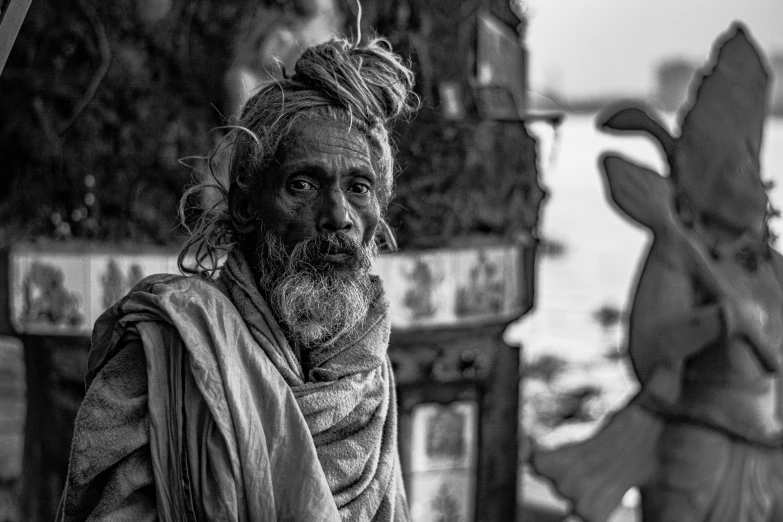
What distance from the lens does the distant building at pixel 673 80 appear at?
1027 centimetres

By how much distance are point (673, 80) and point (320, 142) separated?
9.37m

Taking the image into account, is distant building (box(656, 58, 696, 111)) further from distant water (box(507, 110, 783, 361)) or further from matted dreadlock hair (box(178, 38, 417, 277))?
matted dreadlock hair (box(178, 38, 417, 277))

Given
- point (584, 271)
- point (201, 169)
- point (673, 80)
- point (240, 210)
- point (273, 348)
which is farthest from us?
→ point (584, 271)

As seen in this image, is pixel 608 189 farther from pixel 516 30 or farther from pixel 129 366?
pixel 129 366

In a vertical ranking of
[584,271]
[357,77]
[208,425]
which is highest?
[357,77]

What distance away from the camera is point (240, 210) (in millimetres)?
1800

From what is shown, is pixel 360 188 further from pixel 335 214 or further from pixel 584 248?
pixel 584 248

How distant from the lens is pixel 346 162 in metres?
1.69

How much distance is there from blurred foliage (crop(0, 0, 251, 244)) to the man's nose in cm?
301

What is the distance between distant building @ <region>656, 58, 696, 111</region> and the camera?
10266mm

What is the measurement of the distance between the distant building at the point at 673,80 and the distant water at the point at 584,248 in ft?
1.65

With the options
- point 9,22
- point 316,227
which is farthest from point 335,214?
point 9,22

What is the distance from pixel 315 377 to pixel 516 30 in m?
4.49

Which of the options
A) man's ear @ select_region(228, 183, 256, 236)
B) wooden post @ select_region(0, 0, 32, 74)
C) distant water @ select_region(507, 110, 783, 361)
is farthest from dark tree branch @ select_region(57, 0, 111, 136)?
distant water @ select_region(507, 110, 783, 361)
